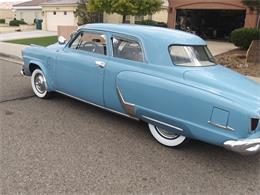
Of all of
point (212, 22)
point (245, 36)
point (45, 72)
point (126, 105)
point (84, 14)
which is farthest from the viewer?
point (212, 22)

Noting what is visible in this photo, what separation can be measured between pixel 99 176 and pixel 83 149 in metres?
0.70

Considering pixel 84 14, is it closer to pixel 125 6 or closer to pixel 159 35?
pixel 125 6

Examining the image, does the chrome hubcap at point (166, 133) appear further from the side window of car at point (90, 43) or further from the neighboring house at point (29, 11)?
the neighboring house at point (29, 11)

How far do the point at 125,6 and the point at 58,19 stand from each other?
15.4 m

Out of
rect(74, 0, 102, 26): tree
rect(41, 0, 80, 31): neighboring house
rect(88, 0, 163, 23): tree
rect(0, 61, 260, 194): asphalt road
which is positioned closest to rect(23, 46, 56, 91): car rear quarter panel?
rect(0, 61, 260, 194): asphalt road

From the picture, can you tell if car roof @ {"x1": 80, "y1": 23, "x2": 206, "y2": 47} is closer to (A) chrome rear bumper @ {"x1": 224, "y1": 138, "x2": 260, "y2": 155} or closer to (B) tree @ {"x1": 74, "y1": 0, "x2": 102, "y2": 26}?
(A) chrome rear bumper @ {"x1": 224, "y1": 138, "x2": 260, "y2": 155}

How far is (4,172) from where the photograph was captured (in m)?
3.48

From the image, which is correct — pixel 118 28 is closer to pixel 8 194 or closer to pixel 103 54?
pixel 103 54

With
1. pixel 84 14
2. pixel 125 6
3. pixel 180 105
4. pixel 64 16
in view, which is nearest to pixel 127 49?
pixel 180 105

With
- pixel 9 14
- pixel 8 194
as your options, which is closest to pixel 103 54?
pixel 8 194

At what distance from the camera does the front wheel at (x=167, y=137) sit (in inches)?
164

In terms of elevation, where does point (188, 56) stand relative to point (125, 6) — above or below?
below

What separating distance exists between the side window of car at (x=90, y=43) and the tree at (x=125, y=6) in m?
14.9

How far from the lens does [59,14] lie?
33000 millimetres
